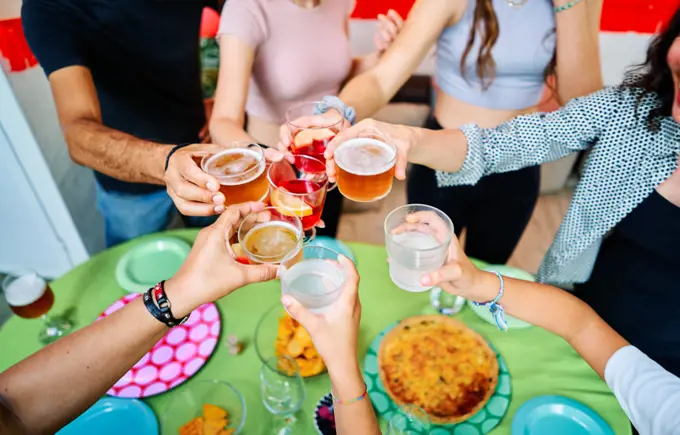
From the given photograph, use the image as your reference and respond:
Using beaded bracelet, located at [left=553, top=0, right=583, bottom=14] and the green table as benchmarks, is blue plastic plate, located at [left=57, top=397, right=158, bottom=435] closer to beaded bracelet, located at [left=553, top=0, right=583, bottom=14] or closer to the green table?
the green table

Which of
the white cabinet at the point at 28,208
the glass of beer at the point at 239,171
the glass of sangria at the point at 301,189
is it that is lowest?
the white cabinet at the point at 28,208

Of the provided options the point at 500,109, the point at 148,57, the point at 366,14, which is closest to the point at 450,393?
the point at 500,109

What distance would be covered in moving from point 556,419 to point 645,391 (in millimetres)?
301

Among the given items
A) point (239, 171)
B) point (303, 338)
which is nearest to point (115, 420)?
point (303, 338)

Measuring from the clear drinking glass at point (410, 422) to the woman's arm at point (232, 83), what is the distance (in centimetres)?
133

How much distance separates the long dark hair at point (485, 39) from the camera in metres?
1.98

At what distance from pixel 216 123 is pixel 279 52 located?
19.8 inches

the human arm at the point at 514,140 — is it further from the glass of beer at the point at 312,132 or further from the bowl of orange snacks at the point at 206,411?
the bowl of orange snacks at the point at 206,411

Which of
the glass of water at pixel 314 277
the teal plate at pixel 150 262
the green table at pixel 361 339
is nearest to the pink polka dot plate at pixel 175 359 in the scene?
the green table at pixel 361 339

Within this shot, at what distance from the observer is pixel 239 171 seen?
4.88ft

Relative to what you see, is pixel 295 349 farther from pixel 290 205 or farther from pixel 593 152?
pixel 593 152

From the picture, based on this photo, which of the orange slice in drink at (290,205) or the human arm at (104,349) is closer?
the human arm at (104,349)

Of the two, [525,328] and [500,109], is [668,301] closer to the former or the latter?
[525,328]

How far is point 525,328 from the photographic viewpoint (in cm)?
169
